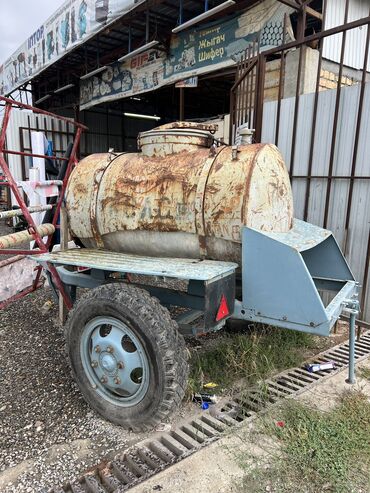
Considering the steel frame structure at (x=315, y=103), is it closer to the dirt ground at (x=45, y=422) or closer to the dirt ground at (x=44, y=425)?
the dirt ground at (x=45, y=422)

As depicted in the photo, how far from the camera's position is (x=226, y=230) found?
2562 millimetres

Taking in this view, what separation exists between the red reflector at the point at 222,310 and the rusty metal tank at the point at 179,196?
0.42 m

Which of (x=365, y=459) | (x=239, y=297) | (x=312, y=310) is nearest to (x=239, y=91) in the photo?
(x=239, y=297)

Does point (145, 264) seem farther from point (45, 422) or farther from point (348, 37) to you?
point (348, 37)

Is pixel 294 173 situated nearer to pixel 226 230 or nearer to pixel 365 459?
pixel 226 230

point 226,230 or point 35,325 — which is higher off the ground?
point 226,230

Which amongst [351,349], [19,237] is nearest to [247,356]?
[351,349]

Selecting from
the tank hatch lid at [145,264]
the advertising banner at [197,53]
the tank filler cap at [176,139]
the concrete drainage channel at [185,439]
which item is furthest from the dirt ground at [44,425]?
the advertising banner at [197,53]

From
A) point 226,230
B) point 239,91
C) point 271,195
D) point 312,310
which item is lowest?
point 312,310

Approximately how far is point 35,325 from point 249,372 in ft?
8.27

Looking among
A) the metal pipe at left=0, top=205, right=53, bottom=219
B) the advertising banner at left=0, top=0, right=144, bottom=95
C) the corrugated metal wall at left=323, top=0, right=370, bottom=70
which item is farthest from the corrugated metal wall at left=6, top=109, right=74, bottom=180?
the corrugated metal wall at left=323, top=0, right=370, bottom=70

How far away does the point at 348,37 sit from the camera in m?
6.84

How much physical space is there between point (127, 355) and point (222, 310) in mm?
705

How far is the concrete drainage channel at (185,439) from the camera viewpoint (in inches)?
80.0
